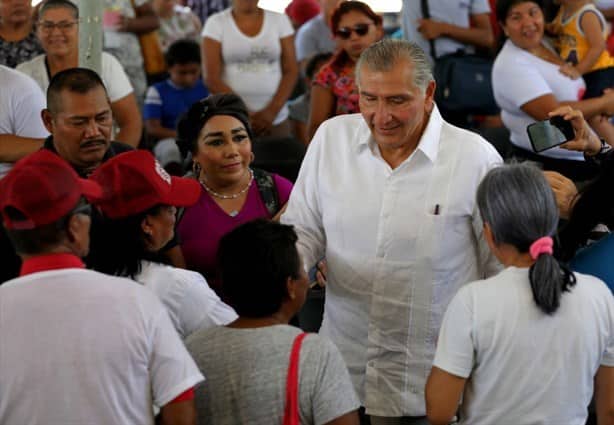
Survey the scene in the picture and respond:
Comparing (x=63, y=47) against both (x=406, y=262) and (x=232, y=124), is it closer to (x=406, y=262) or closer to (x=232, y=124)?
(x=232, y=124)

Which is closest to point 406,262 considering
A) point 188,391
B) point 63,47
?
point 188,391

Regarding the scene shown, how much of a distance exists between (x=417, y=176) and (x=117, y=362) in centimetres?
116

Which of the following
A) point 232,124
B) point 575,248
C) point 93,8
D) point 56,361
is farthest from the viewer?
point 93,8

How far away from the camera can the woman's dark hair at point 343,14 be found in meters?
5.08

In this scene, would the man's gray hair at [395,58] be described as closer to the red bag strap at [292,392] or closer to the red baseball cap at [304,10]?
the red bag strap at [292,392]

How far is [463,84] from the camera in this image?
5.44 meters

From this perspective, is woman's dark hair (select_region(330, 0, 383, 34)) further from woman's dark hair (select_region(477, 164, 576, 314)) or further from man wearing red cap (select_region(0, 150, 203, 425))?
man wearing red cap (select_region(0, 150, 203, 425))

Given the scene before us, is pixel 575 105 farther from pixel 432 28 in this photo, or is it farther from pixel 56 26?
pixel 56 26

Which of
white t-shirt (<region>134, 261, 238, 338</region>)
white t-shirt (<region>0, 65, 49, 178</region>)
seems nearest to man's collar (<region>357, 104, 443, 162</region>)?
white t-shirt (<region>134, 261, 238, 338</region>)

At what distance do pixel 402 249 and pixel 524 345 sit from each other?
66cm

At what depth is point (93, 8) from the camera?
4.00 m

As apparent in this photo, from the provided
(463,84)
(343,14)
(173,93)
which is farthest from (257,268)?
(173,93)

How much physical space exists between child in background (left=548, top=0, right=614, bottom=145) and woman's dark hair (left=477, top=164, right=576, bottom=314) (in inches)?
112

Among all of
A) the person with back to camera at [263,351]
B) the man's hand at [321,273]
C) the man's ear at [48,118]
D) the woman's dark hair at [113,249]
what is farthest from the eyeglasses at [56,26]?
the person with back to camera at [263,351]
